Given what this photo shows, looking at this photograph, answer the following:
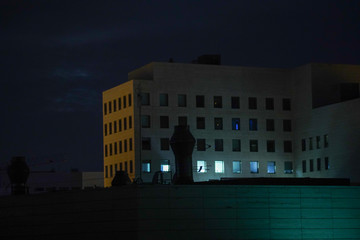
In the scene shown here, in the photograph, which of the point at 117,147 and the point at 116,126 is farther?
the point at 116,126

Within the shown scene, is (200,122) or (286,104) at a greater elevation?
(286,104)

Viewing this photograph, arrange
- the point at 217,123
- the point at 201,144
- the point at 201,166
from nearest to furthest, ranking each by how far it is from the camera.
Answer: the point at 201,166, the point at 201,144, the point at 217,123

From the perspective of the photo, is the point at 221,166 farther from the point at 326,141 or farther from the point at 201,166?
the point at 326,141

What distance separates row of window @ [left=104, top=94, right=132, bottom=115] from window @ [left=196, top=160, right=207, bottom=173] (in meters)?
11.7

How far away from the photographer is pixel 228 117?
113m

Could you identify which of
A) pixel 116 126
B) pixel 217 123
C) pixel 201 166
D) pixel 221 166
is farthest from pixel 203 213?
pixel 116 126

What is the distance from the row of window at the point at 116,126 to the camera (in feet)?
365

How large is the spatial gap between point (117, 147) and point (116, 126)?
281 cm

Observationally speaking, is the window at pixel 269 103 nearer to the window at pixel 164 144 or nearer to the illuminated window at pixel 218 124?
the illuminated window at pixel 218 124

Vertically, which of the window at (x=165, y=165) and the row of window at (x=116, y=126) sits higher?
the row of window at (x=116, y=126)

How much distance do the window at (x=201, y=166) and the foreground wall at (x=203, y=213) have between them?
5648cm

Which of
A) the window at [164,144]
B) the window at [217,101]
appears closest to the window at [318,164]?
the window at [217,101]

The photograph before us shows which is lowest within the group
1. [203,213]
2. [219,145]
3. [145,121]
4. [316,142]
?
[203,213]

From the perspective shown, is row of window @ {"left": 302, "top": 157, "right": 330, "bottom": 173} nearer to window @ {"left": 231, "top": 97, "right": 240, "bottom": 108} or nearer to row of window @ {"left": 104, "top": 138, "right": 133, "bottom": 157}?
window @ {"left": 231, "top": 97, "right": 240, "bottom": 108}
